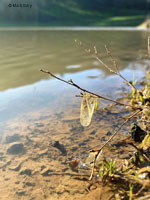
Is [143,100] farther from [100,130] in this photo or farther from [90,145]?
[90,145]

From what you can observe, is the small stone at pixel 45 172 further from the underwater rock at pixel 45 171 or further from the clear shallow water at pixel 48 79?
the clear shallow water at pixel 48 79

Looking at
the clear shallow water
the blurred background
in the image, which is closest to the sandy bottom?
the clear shallow water

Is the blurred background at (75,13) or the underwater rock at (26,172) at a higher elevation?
the blurred background at (75,13)

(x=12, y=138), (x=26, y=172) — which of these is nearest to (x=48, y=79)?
(x=12, y=138)

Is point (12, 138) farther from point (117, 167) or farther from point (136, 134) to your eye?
point (136, 134)

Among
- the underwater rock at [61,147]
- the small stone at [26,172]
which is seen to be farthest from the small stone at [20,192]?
the underwater rock at [61,147]

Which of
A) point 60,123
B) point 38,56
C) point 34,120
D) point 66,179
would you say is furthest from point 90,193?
point 38,56

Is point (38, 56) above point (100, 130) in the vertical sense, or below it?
above
